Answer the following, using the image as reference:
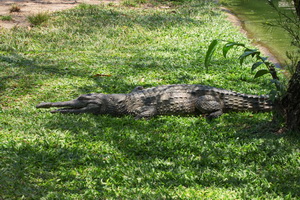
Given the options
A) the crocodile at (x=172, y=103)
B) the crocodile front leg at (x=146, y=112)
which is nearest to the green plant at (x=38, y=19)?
the crocodile at (x=172, y=103)

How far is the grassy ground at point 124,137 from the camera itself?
3.66 meters

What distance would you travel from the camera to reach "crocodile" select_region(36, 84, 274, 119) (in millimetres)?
5688

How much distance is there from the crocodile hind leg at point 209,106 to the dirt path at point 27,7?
706cm

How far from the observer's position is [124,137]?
4.82m

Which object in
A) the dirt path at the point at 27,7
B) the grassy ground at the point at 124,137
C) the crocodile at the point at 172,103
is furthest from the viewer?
the dirt path at the point at 27,7

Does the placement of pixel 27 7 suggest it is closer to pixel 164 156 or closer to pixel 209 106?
pixel 209 106

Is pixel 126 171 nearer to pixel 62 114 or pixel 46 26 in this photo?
pixel 62 114

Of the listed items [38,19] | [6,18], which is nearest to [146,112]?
[38,19]

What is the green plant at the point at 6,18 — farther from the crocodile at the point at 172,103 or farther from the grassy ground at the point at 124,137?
the crocodile at the point at 172,103

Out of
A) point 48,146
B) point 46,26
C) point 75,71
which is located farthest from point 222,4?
point 48,146

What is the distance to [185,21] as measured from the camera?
12086 mm

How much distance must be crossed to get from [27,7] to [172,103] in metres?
9.42

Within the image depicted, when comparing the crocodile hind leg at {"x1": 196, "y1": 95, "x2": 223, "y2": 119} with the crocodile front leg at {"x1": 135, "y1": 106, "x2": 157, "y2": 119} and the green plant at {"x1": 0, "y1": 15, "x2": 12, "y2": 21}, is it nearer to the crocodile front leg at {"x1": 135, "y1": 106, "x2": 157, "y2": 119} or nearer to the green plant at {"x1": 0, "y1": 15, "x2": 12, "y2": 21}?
the crocodile front leg at {"x1": 135, "y1": 106, "x2": 157, "y2": 119}

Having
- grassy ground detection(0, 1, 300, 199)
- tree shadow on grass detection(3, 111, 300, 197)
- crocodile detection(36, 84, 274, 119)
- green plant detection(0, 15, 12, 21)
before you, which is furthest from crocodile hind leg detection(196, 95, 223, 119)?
green plant detection(0, 15, 12, 21)
